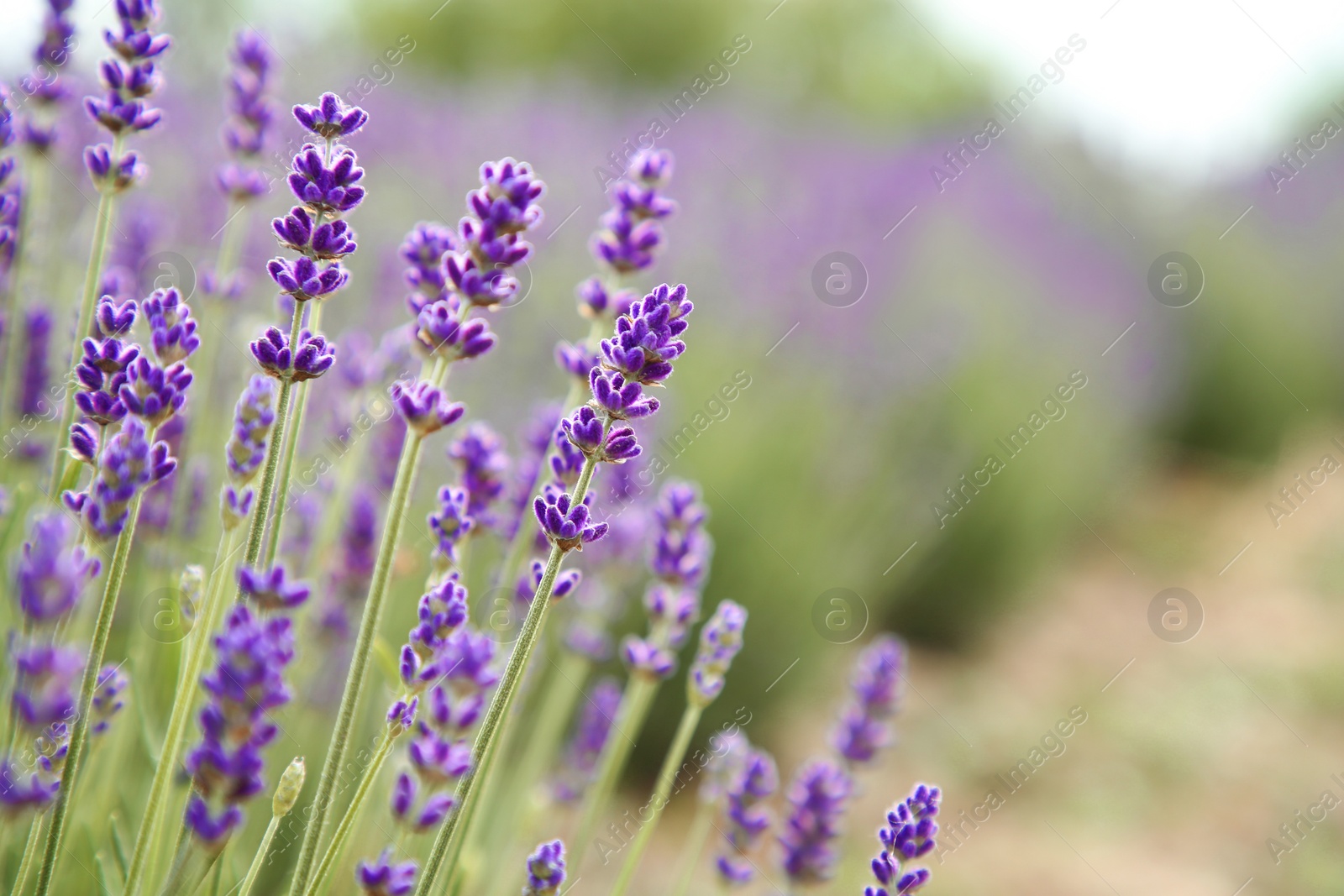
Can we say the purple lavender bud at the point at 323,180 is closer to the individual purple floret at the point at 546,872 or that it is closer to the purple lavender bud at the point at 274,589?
the purple lavender bud at the point at 274,589

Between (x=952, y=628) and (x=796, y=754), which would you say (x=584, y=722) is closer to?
(x=796, y=754)

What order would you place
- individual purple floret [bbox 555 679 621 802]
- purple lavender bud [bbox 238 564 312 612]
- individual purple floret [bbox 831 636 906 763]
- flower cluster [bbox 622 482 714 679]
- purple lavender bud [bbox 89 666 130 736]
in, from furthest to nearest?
individual purple floret [bbox 555 679 621 802], individual purple floret [bbox 831 636 906 763], flower cluster [bbox 622 482 714 679], purple lavender bud [bbox 89 666 130 736], purple lavender bud [bbox 238 564 312 612]

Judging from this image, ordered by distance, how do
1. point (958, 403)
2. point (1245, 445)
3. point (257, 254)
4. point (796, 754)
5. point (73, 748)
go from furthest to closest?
point (1245, 445) → point (958, 403) → point (796, 754) → point (257, 254) → point (73, 748)

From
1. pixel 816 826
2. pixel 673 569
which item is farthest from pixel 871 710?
pixel 673 569

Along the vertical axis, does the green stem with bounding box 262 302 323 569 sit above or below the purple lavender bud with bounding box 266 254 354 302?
below

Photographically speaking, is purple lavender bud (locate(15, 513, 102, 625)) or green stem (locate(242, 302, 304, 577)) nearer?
purple lavender bud (locate(15, 513, 102, 625))

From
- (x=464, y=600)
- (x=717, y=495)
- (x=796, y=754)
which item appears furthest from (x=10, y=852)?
(x=796, y=754)

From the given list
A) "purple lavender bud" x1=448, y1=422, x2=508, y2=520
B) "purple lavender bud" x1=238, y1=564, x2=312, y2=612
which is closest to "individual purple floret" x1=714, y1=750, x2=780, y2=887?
"purple lavender bud" x1=448, y1=422, x2=508, y2=520

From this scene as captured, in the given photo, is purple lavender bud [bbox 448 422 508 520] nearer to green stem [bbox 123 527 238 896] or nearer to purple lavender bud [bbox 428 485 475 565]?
purple lavender bud [bbox 428 485 475 565]
